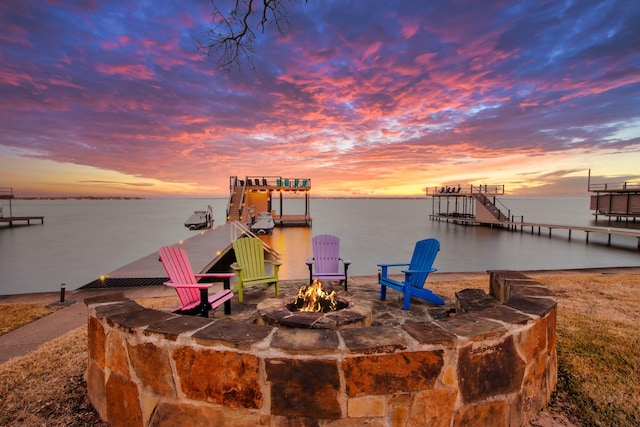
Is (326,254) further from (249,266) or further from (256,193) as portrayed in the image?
(256,193)

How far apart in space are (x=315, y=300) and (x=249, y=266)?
2034 millimetres

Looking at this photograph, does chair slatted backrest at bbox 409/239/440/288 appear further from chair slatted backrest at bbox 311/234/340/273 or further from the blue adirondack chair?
chair slatted backrest at bbox 311/234/340/273

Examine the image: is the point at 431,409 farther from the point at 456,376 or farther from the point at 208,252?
the point at 208,252

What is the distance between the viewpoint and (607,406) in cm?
227

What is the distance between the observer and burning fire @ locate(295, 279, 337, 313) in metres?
3.60

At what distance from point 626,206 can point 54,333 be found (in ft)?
147

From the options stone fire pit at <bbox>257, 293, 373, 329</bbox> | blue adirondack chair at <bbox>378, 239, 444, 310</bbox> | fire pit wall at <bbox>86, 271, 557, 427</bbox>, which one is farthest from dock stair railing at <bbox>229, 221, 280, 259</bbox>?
fire pit wall at <bbox>86, 271, 557, 427</bbox>

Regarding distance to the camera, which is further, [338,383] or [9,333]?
[9,333]

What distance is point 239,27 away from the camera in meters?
4.14

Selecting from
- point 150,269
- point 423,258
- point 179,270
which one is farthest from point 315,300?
point 150,269

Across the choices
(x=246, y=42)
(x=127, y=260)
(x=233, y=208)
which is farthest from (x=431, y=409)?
(x=233, y=208)

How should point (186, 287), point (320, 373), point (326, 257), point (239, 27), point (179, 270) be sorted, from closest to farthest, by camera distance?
point (320, 373) → point (186, 287) → point (179, 270) → point (239, 27) → point (326, 257)

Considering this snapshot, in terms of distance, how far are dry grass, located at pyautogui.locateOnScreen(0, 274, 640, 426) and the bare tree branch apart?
4.04m

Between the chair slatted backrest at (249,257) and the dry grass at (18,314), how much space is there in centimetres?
310
